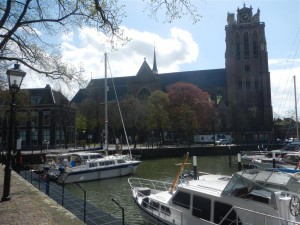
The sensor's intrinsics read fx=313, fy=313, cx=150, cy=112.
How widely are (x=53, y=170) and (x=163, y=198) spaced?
17.2 meters

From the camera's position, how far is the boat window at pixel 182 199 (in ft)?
37.5

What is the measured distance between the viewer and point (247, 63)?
87688mm

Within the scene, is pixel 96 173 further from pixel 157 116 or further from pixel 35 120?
pixel 35 120

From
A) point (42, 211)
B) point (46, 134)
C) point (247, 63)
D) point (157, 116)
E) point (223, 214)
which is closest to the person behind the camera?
point (42, 211)

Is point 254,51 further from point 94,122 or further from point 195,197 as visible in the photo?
point 195,197

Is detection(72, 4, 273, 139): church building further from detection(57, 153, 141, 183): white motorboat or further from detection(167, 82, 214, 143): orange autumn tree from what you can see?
detection(57, 153, 141, 183): white motorboat

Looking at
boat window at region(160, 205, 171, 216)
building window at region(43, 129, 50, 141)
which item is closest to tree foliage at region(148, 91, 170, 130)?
building window at region(43, 129, 50, 141)

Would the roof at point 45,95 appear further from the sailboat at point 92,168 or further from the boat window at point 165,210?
the boat window at point 165,210

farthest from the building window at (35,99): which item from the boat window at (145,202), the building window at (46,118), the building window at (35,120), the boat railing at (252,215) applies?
the boat railing at (252,215)

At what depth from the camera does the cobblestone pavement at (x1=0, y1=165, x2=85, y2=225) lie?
7766 mm

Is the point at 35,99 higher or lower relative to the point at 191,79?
lower

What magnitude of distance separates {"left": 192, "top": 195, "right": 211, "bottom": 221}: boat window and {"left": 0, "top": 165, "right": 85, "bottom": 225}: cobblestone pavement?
181 inches

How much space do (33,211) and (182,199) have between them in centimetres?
530

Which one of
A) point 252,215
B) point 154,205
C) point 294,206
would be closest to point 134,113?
point 154,205
